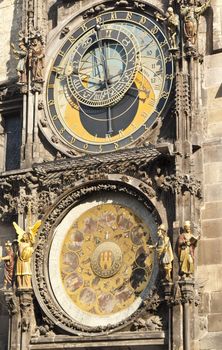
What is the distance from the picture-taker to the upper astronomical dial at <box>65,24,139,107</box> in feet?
57.2

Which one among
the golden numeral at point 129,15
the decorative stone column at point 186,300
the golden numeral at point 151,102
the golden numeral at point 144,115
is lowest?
the decorative stone column at point 186,300

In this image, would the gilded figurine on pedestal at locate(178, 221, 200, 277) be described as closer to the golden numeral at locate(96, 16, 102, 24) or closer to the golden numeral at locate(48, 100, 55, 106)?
the golden numeral at locate(48, 100, 55, 106)

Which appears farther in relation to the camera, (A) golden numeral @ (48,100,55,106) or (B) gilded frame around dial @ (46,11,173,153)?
(A) golden numeral @ (48,100,55,106)

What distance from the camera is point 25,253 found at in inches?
661

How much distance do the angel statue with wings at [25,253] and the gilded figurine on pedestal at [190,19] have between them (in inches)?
156

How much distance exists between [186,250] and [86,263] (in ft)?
6.60

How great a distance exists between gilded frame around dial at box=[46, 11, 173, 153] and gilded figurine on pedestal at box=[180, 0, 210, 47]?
0.53 meters

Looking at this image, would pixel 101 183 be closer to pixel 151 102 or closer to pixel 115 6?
pixel 151 102

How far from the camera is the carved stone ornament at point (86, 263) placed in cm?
1611

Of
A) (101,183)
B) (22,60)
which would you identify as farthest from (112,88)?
(22,60)

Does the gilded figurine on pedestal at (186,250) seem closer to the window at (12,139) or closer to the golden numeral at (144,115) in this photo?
the golden numeral at (144,115)

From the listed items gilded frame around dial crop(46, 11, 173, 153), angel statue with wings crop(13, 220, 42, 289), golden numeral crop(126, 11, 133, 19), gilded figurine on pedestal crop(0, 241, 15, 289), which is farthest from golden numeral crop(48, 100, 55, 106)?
gilded figurine on pedestal crop(0, 241, 15, 289)

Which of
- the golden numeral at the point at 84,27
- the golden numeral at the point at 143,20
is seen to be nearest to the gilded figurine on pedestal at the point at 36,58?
the golden numeral at the point at 84,27

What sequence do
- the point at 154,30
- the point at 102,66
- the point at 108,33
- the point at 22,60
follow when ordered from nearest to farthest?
the point at 154,30, the point at 102,66, the point at 108,33, the point at 22,60
